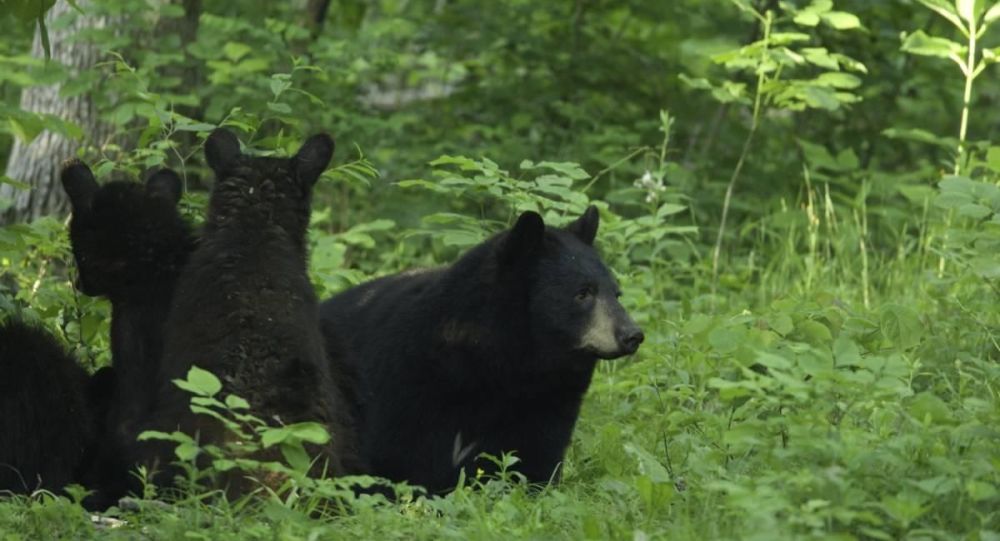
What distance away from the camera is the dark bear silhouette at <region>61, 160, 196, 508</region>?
18.1 feet

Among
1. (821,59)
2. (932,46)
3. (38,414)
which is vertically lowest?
(38,414)

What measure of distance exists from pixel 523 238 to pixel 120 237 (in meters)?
1.60

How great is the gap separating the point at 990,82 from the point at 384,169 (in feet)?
20.2

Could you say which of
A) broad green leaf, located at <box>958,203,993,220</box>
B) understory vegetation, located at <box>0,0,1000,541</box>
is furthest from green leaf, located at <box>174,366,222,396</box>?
broad green leaf, located at <box>958,203,993,220</box>

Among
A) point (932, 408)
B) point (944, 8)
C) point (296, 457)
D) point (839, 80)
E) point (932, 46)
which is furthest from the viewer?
point (839, 80)

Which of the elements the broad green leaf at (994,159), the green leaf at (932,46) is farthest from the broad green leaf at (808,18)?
the broad green leaf at (994,159)

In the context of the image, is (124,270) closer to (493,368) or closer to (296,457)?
(296,457)

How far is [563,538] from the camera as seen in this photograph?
4500mm

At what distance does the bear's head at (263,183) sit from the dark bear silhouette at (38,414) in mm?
842

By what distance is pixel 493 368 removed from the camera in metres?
6.09

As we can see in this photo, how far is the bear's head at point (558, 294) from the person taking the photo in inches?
237

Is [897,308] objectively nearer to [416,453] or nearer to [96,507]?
[416,453]

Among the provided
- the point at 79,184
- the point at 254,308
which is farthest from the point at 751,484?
the point at 79,184

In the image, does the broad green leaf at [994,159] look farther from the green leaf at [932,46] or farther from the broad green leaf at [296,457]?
the broad green leaf at [296,457]
